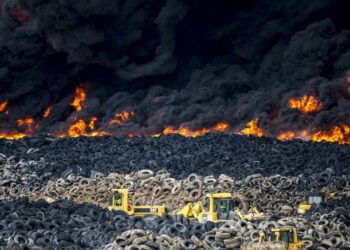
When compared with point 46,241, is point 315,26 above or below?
above

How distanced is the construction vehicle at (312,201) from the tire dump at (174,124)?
0.11 m

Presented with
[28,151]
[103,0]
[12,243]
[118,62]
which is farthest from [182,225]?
[118,62]

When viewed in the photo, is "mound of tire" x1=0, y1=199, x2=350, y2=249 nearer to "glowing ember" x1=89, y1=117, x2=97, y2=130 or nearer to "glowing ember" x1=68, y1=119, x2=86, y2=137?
"glowing ember" x1=68, y1=119, x2=86, y2=137

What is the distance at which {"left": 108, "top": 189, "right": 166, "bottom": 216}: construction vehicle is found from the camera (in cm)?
3662

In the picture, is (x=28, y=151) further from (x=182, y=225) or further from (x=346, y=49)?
(x=346, y=49)

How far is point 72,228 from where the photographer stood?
3225 cm

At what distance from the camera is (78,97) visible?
7275cm

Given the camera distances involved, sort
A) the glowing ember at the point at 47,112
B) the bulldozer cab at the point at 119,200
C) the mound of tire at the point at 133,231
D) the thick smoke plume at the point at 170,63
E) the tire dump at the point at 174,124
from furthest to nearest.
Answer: the glowing ember at the point at 47,112 < the thick smoke plume at the point at 170,63 < the bulldozer cab at the point at 119,200 < the tire dump at the point at 174,124 < the mound of tire at the point at 133,231

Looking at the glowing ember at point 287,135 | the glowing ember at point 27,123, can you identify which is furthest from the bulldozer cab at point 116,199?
the glowing ember at point 27,123

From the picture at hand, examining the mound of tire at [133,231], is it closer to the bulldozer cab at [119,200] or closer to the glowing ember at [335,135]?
the bulldozer cab at [119,200]

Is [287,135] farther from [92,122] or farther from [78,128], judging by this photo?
[78,128]

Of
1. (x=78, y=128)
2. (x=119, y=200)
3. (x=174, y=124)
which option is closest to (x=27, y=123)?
(x=78, y=128)

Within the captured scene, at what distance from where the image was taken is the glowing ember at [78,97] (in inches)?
2837

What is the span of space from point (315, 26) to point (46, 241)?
141ft
